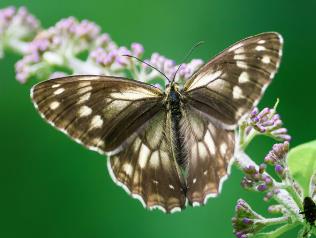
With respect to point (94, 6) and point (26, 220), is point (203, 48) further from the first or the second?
point (26, 220)

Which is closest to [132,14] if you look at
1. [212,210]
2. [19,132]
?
[19,132]

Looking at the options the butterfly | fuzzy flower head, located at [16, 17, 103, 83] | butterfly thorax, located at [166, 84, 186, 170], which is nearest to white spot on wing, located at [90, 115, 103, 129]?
the butterfly

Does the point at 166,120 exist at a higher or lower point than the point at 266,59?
lower

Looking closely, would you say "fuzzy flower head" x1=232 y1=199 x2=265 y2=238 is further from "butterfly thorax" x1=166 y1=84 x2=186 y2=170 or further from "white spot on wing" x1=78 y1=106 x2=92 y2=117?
"white spot on wing" x1=78 y1=106 x2=92 y2=117

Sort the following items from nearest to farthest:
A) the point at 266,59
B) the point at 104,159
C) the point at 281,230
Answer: the point at 281,230
the point at 266,59
the point at 104,159

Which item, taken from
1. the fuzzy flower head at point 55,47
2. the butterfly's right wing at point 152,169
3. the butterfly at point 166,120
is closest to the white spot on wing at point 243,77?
the butterfly at point 166,120

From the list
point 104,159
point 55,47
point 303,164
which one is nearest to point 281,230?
point 303,164

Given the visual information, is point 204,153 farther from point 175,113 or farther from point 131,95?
point 131,95
